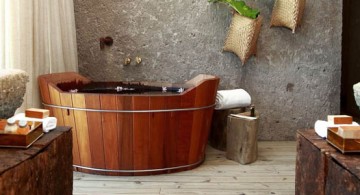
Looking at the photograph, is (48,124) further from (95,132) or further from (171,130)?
(171,130)

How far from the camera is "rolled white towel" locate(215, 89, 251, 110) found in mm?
3270

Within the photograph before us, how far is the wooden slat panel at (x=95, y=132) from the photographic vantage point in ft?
8.56

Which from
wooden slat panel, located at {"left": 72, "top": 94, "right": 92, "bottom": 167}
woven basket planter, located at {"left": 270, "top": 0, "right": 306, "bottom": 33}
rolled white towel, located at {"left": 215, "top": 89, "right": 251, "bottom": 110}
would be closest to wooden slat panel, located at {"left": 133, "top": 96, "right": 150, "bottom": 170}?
wooden slat panel, located at {"left": 72, "top": 94, "right": 92, "bottom": 167}

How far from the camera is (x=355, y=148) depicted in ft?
4.42

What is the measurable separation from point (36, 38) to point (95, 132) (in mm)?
833

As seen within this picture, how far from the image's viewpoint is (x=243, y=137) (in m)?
2.98

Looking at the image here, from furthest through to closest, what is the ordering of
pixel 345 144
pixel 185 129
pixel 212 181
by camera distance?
pixel 185 129 → pixel 212 181 → pixel 345 144

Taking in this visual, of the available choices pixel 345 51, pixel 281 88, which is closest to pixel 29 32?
pixel 281 88

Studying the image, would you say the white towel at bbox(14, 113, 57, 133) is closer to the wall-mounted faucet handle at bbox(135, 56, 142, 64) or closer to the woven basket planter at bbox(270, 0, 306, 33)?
the wall-mounted faucet handle at bbox(135, 56, 142, 64)

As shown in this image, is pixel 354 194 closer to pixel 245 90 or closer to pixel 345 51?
pixel 245 90

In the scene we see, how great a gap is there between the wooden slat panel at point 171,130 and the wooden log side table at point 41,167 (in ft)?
3.53

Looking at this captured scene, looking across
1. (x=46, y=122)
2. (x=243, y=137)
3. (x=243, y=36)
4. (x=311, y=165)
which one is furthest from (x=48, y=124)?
(x=243, y=36)

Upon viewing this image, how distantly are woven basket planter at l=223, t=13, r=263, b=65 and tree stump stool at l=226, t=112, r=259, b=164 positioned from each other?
0.71 meters

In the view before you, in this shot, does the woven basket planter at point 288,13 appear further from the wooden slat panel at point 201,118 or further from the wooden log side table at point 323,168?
the wooden log side table at point 323,168
